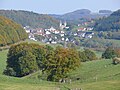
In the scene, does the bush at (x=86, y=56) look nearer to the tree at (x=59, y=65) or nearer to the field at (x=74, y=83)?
the field at (x=74, y=83)

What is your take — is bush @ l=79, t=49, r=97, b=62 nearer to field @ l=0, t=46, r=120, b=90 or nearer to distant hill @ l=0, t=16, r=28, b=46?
field @ l=0, t=46, r=120, b=90

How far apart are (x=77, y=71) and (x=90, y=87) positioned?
71.0 ft

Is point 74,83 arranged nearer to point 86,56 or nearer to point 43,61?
point 43,61

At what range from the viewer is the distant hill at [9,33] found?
121188mm

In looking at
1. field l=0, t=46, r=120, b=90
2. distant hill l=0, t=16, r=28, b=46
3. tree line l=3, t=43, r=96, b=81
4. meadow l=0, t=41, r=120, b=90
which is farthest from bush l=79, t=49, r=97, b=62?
distant hill l=0, t=16, r=28, b=46

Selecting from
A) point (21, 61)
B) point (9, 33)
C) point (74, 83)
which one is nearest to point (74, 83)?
point (74, 83)

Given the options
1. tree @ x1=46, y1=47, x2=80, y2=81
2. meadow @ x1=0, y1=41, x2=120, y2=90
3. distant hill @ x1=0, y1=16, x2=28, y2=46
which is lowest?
distant hill @ x1=0, y1=16, x2=28, y2=46

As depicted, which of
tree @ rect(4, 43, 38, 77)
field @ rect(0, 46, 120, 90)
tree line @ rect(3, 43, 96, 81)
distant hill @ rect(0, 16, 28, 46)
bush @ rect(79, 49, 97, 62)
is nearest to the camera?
field @ rect(0, 46, 120, 90)

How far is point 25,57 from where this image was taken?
71.2m

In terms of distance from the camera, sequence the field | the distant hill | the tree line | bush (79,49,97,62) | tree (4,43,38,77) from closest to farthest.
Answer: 1. the field
2. the tree line
3. tree (4,43,38,77)
4. bush (79,49,97,62)
5. the distant hill

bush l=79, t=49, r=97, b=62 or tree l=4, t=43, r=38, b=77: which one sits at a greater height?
tree l=4, t=43, r=38, b=77

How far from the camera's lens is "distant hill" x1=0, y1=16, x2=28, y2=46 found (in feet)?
398

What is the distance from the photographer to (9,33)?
12812cm

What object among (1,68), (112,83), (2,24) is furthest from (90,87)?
(2,24)
